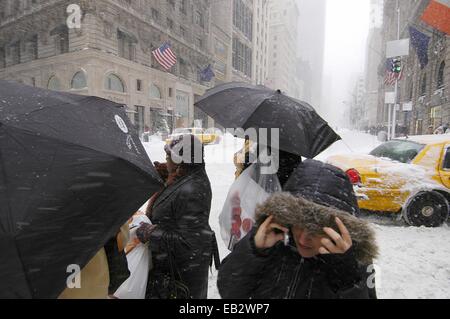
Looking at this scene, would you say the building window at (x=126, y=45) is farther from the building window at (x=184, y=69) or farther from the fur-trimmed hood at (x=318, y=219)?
the fur-trimmed hood at (x=318, y=219)

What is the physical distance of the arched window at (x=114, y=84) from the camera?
104 feet

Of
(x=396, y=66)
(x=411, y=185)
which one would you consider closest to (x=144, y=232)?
(x=411, y=185)

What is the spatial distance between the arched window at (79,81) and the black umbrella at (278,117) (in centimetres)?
3097

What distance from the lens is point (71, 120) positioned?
1579 mm

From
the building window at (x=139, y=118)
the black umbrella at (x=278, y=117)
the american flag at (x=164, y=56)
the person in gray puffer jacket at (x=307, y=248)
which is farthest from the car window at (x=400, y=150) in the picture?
the building window at (x=139, y=118)

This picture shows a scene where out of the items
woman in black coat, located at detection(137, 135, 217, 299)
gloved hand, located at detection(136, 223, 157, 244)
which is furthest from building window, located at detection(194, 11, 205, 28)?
gloved hand, located at detection(136, 223, 157, 244)

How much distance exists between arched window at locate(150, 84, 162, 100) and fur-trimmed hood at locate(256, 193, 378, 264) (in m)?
38.4

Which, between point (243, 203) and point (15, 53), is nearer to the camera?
point (243, 203)

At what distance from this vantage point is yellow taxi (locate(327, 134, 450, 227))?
6.17 m

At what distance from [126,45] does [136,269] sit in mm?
36877

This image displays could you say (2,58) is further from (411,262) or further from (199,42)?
(411,262)

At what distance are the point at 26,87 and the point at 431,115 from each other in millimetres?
31315

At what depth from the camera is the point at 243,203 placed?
8.96ft
